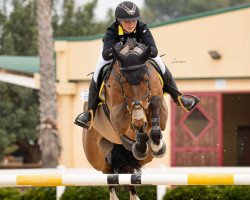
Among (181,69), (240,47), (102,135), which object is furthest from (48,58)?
(102,135)

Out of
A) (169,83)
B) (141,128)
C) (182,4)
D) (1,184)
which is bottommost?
(1,184)

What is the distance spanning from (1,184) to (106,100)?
62.1 inches

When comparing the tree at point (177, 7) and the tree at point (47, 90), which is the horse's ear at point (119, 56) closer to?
the tree at point (47, 90)

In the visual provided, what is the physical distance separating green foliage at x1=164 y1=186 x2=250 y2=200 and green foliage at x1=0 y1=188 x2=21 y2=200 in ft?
9.52

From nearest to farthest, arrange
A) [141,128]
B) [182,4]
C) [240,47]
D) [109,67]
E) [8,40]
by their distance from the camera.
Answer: [141,128] < [109,67] < [240,47] < [8,40] < [182,4]

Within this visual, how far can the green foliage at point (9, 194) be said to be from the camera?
622 inches

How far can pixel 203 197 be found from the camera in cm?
1452

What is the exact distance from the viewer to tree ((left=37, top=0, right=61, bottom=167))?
77.9ft

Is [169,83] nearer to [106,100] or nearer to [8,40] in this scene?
[106,100]

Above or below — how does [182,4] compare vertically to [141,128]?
above

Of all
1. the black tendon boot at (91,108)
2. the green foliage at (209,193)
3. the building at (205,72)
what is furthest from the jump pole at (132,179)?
the building at (205,72)

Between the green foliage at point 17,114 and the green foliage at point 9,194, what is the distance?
16.1 m

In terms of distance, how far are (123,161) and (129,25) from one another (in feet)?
6.53

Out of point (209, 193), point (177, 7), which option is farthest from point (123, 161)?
point (177, 7)
